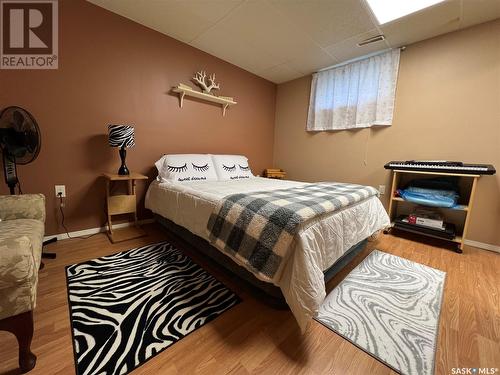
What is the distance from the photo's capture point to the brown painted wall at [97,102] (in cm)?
187

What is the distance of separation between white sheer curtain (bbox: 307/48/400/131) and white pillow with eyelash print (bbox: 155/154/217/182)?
1.87 m

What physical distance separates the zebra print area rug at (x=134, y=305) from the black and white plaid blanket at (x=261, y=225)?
0.37 m

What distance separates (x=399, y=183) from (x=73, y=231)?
3738 millimetres

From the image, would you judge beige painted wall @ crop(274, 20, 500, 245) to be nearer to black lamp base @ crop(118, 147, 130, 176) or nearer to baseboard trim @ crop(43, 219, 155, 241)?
black lamp base @ crop(118, 147, 130, 176)

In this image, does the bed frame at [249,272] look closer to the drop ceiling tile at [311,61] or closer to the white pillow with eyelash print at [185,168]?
the white pillow with eyelash print at [185,168]

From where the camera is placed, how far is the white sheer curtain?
2.65 metres

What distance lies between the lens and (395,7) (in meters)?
1.92

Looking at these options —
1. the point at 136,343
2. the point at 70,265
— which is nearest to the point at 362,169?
the point at 136,343

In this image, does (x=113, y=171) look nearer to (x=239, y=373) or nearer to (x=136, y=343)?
(x=136, y=343)

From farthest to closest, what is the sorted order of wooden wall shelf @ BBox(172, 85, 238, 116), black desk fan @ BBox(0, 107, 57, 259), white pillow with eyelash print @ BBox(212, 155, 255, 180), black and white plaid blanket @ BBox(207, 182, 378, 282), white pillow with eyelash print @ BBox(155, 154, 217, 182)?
1. white pillow with eyelash print @ BBox(212, 155, 255, 180)
2. wooden wall shelf @ BBox(172, 85, 238, 116)
3. white pillow with eyelash print @ BBox(155, 154, 217, 182)
4. black desk fan @ BBox(0, 107, 57, 259)
5. black and white plaid blanket @ BBox(207, 182, 378, 282)

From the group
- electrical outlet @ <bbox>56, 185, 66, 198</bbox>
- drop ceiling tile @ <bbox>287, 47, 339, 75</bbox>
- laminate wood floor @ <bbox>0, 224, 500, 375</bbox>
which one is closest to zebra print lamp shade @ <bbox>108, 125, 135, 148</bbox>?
electrical outlet @ <bbox>56, 185, 66, 198</bbox>

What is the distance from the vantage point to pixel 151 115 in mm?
2471

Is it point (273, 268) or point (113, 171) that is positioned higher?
point (113, 171)

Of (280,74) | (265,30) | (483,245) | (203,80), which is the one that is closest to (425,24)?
(265,30)
